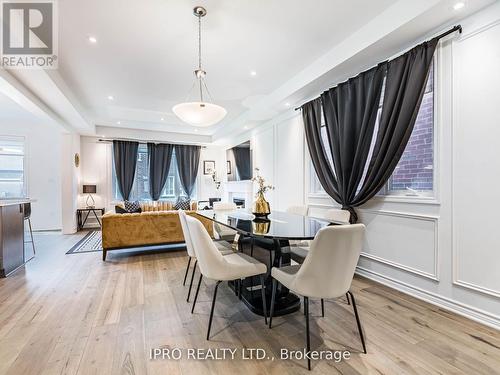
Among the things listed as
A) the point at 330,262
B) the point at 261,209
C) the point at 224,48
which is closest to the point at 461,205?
the point at 330,262

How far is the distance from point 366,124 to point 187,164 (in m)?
6.30

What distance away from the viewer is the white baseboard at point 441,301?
2062 mm

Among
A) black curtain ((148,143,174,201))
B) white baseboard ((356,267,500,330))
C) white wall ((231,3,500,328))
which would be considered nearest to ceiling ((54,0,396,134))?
white wall ((231,3,500,328))

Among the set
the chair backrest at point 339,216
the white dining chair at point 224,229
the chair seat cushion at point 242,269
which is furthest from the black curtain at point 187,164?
the chair seat cushion at point 242,269

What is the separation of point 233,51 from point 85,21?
5.30 feet

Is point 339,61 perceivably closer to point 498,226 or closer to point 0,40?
point 498,226

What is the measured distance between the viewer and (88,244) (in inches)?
198

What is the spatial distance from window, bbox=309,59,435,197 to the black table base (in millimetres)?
1555

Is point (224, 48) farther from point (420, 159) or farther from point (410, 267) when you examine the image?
point (410, 267)

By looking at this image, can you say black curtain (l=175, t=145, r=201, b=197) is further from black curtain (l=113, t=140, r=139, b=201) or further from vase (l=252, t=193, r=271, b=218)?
vase (l=252, t=193, r=271, b=218)

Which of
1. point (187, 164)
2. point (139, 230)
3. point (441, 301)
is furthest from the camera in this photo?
point (187, 164)

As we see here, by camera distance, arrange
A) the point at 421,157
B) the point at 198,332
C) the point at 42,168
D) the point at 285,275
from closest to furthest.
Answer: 1. the point at 285,275
2. the point at 198,332
3. the point at 421,157
4. the point at 42,168

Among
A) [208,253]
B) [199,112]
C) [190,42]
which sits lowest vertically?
[208,253]

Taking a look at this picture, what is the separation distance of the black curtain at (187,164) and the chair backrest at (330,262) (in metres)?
6.97
